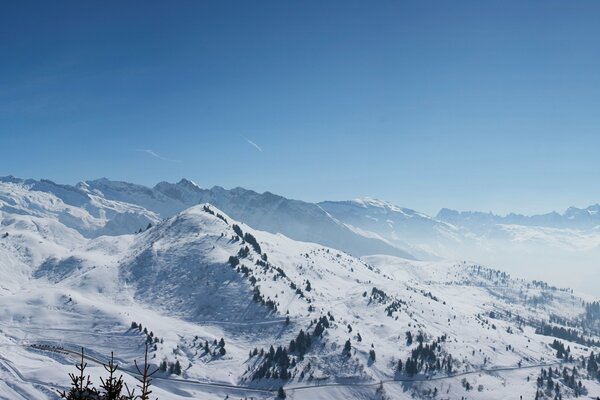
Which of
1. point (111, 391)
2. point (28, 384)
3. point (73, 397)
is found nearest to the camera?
point (111, 391)

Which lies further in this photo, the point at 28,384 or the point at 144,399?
the point at 28,384

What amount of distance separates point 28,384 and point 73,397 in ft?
648

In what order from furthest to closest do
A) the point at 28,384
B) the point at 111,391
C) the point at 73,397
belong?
1. the point at 28,384
2. the point at 73,397
3. the point at 111,391

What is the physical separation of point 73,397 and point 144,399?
3.08 metres

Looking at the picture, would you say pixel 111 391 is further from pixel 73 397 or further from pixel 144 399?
pixel 73 397

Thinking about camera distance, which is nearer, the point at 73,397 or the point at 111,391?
the point at 111,391

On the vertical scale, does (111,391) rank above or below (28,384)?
above

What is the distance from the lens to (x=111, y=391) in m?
17.1

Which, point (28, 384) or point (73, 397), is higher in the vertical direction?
point (73, 397)

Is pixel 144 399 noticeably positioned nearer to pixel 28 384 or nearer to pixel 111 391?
pixel 111 391

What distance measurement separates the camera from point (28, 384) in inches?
7283

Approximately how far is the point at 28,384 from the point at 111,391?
200 metres

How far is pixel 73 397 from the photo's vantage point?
18.6 metres

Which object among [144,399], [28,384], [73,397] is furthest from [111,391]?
[28,384]
